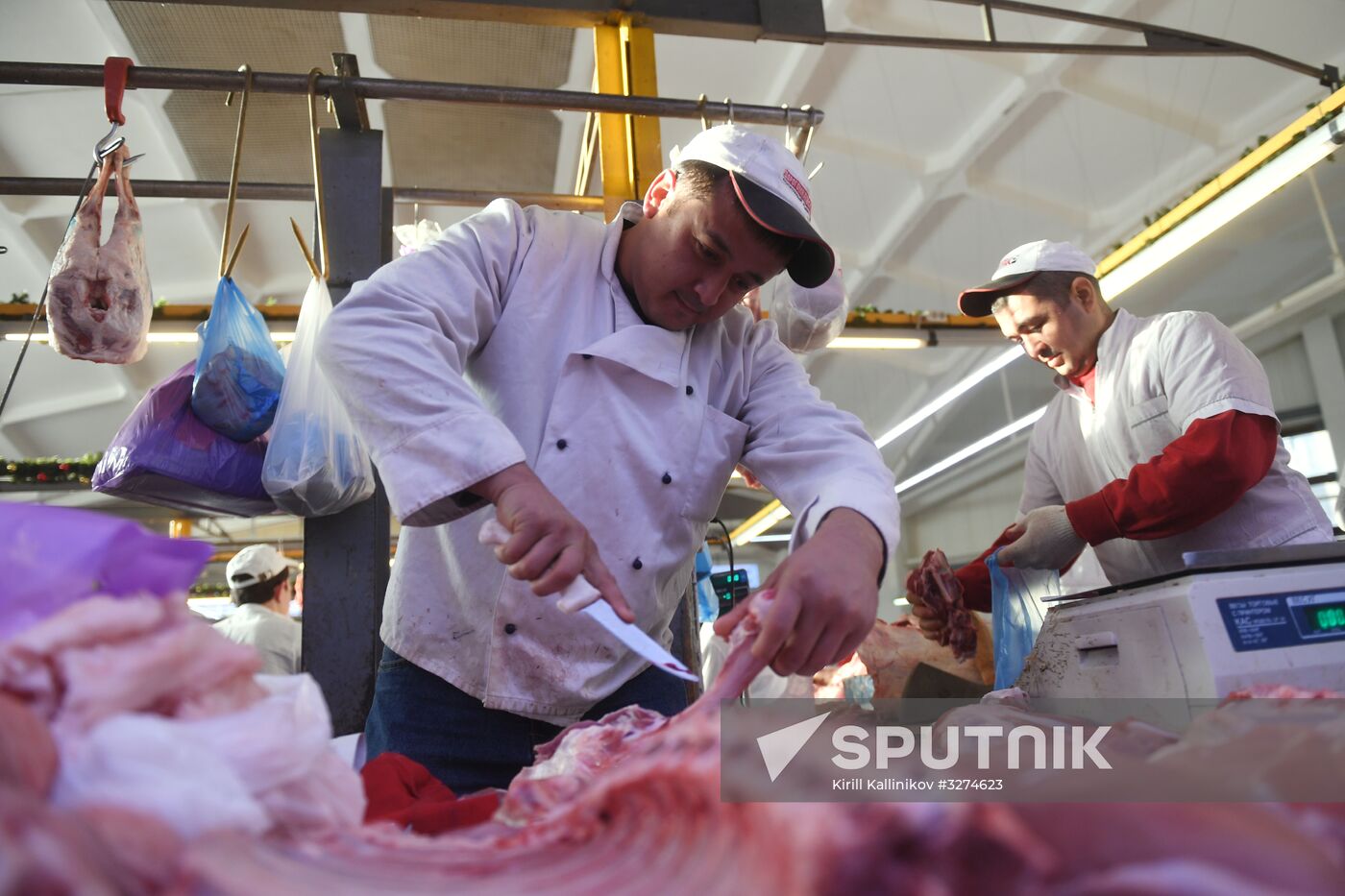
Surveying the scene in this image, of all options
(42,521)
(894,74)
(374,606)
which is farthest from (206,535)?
(42,521)

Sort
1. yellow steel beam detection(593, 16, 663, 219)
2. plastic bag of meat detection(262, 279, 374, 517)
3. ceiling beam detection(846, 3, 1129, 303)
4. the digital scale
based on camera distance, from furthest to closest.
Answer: ceiling beam detection(846, 3, 1129, 303) < yellow steel beam detection(593, 16, 663, 219) < plastic bag of meat detection(262, 279, 374, 517) < the digital scale

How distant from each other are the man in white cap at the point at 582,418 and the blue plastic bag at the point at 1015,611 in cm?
111

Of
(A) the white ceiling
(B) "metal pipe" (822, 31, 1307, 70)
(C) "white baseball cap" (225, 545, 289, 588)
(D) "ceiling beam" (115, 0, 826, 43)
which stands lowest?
(C) "white baseball cap" (225, 545, 289, 588)

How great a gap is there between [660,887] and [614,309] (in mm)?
1570

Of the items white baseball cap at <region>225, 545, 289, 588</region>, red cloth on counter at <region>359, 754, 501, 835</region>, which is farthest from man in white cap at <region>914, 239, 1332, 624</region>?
white baseball cap at <region>225, 545, 289, 588</region>

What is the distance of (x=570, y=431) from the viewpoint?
6.10 feet

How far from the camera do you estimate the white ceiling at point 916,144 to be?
734 cm

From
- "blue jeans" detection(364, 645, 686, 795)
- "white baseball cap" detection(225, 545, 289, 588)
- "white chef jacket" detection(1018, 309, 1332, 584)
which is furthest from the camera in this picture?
"white baseball cap" detection(225, 545, 289, 588)

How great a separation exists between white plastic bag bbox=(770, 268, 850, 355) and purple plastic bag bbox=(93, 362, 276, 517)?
168 cm

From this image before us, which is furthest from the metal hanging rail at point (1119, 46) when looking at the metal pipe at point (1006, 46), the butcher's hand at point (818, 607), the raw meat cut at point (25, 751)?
the raw meat cut at point (25, 751)

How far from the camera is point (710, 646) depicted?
708 cm

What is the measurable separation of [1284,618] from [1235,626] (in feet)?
0.32

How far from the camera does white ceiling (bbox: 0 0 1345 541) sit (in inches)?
289
